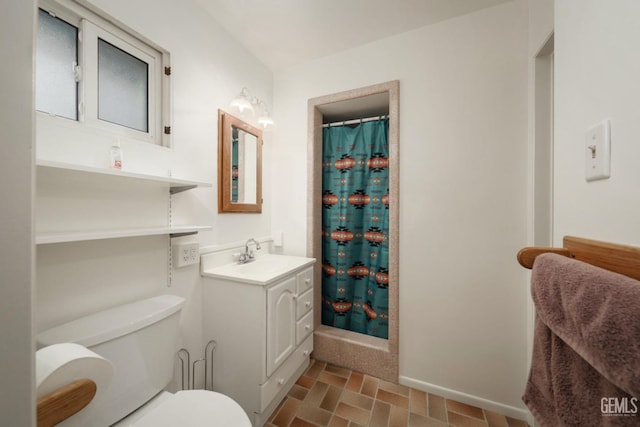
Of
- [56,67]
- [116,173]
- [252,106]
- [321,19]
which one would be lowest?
[116,173]

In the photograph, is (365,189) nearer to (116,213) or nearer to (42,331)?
(116,213)

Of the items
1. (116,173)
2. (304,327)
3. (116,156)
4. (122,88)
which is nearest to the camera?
(116,173)

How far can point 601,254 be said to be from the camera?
1.76 feet

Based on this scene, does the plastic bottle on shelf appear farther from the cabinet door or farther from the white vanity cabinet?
the cabinet door

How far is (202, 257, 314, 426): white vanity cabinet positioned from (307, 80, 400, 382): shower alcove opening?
18.4 inches

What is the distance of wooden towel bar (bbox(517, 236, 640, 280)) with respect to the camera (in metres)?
0.47

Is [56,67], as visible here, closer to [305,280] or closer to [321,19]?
[321,19]

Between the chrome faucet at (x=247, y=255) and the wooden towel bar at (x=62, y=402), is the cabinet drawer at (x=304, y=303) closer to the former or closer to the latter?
the chrome faucet at (x=247, y=255)

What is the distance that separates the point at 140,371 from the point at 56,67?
4.25ft

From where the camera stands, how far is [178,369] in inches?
51.5

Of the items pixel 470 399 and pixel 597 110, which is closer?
pixel 597 110

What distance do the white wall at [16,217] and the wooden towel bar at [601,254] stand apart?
3.41 ft

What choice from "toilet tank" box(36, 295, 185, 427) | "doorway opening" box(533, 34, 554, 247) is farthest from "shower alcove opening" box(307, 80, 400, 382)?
"toilet tank" box(36, 295, 185, 427)

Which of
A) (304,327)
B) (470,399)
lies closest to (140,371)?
(304,327)
